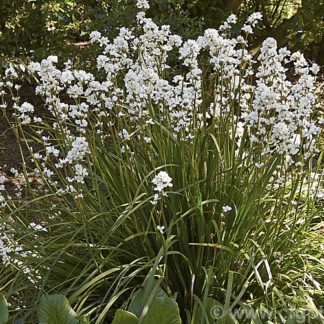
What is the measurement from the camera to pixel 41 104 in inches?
273

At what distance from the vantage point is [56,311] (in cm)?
276

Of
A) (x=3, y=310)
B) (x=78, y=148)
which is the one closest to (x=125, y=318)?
(x=3, y=310)

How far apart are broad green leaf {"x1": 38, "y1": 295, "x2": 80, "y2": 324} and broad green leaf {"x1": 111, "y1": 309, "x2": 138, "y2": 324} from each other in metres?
0.20

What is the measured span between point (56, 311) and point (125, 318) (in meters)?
0.31

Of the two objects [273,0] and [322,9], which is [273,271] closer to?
[322,9]

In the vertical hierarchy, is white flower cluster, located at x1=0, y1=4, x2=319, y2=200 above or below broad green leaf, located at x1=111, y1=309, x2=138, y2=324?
above

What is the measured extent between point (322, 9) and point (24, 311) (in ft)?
13.9

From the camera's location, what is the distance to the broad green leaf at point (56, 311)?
2.76 meters

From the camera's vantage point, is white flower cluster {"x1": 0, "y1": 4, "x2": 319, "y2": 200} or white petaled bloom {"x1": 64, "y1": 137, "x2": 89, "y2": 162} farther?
white flower cluster {"x1": 0, "y1": 4, "x2": 319, "y2": 200}

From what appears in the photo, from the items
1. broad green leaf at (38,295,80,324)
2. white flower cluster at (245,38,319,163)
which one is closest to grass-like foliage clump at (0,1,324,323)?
white flower cluster at (245,38,319,163)

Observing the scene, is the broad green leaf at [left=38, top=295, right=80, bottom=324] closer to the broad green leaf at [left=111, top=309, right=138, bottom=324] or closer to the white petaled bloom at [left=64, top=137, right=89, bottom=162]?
the broad green leaf at [left=111, top=309, right=138, bottom=324]

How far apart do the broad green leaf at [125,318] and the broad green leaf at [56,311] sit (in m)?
0.20

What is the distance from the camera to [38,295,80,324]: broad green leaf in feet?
9.07

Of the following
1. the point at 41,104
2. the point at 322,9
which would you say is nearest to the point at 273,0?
the point at 322,9
